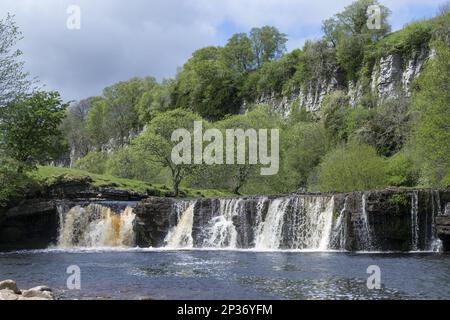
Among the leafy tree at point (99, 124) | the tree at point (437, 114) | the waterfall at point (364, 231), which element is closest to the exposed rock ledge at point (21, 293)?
the waterfall at point (364, 231)

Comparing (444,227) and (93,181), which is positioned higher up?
(93,181)

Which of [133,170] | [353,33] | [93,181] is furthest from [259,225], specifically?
[353,33]

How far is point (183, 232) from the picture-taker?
4616 centimetres

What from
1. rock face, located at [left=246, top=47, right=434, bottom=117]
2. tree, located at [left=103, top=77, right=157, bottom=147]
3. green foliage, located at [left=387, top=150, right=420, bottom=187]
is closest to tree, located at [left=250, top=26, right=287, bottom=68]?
rock face, located at [left=246, top=47, right=434, bottom=117]

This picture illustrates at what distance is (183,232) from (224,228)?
148 inches

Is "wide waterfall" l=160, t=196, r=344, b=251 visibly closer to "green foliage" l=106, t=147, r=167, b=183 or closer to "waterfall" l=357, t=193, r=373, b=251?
"waterfall" l=357, t=193, r=373, b=251

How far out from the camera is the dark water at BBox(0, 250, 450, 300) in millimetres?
20484

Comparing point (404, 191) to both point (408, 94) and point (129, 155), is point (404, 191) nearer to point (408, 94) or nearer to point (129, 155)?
point (408, 94)

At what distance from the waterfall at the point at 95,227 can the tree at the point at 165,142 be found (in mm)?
18195

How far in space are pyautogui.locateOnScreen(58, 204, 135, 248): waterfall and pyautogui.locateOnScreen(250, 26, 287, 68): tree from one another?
75.1 metres

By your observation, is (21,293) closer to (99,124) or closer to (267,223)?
(267,223)

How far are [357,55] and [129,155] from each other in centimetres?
3911
